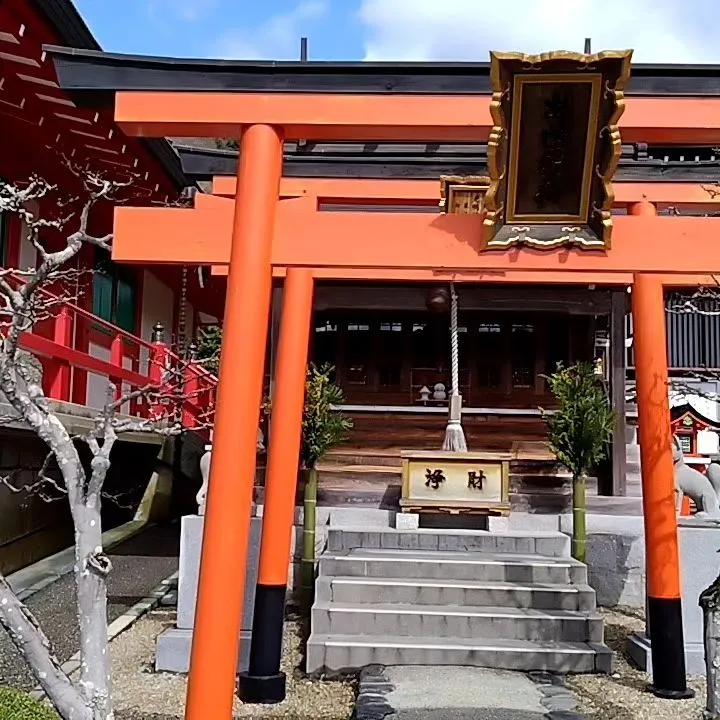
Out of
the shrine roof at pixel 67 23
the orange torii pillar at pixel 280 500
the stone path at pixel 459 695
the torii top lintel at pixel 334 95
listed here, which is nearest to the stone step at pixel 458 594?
the stone path at pixel 459 695

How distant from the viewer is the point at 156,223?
5.27 metres

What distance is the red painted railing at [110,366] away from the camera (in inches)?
348

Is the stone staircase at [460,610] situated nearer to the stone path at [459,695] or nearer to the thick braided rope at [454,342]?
the stone path at [459,695]

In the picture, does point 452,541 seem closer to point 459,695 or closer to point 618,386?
point 459,695

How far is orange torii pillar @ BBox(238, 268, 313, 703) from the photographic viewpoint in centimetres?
633

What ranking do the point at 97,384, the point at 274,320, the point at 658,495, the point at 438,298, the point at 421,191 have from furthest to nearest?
1. the point at 97,384
2. the point at 274,320
3. the point at 438,298
4. the point at 421,191
5. the point at 658,495

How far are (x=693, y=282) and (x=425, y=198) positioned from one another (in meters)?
2.71

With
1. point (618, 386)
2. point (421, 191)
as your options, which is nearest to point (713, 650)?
point (421, 191)

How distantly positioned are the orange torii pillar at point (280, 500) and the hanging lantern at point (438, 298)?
353 cm

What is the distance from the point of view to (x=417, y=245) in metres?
→ 5.15

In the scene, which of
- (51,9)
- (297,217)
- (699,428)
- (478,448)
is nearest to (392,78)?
(297,217)

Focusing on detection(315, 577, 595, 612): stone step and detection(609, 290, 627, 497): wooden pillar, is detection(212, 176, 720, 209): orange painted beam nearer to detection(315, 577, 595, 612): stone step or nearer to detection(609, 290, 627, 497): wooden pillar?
detection(609, 290, 627, 497): wooden pillar

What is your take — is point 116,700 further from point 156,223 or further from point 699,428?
point 699,428

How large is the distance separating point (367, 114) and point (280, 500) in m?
3.13
